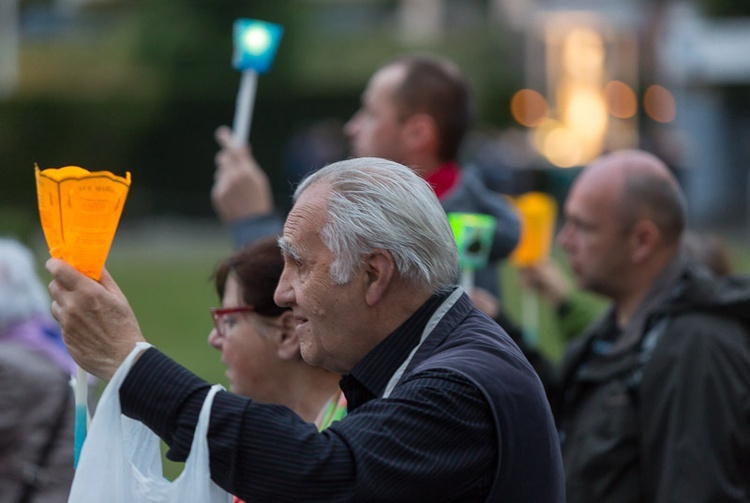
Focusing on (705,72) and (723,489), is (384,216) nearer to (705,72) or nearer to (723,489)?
(723,489)

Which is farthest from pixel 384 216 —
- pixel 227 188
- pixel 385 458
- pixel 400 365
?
pixel 227 188

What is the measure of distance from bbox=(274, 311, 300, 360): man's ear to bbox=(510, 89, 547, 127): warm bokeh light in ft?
106

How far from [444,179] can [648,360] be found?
3.68 feet

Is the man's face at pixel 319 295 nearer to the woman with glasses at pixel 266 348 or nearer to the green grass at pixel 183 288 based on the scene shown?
the woman with glasses at pixel 266 348

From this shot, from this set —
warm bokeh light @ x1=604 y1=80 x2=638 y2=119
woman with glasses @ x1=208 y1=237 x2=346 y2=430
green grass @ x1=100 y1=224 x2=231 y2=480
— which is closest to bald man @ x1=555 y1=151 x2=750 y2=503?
woman with glasses @ x1=208 y1=237 x2=346 y2=430

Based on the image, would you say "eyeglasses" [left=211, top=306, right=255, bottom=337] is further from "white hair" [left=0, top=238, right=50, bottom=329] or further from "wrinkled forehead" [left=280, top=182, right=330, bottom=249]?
"white hair" [left=0, top=238, right=50, bottom=329]

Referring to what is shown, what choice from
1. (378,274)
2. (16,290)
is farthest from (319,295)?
(16,290)

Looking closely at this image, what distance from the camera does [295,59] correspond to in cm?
3127

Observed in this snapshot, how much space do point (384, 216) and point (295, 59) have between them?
29091 millimetres

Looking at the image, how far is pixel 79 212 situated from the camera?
2586mm

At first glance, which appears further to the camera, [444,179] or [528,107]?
[528,107]

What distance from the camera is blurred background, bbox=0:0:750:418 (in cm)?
2508

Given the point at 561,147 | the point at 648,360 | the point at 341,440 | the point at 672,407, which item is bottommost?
the point at 561,147

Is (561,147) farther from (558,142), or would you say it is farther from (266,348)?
(266,348)
